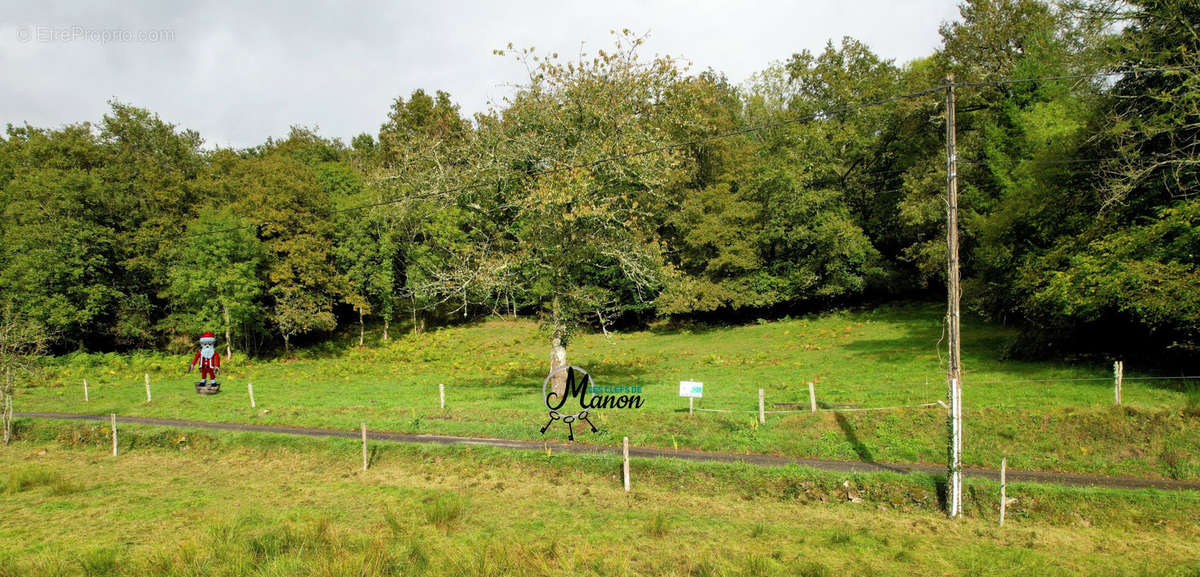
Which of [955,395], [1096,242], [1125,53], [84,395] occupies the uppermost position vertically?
[1125,53]

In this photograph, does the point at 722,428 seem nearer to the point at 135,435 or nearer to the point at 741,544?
the point at 741,544

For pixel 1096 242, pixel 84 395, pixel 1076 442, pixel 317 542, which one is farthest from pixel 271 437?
pixel 1096 242

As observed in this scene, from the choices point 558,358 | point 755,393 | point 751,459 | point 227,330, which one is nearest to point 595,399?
point 558,358

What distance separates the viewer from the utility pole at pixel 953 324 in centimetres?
1174

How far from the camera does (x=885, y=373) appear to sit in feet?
84.4

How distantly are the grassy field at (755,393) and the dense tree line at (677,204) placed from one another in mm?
3131

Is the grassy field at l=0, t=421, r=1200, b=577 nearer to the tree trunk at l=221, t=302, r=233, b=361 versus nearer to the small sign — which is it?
the small sign

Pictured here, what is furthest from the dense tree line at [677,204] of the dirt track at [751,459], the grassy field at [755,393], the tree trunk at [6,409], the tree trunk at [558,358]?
the tree trunk at [6,409]

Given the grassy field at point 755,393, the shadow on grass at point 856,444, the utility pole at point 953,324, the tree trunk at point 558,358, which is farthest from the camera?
the tree trunk at point 558,358

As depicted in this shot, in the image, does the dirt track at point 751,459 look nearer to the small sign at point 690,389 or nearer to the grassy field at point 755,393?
the grassy field at point 755,393

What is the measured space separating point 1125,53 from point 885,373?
14.0 meters

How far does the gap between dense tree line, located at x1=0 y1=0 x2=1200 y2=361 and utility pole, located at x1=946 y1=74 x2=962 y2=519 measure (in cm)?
621

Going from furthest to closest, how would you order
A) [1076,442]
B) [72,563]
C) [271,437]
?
1. [271,437]
2. [1076,442]
3. [72,563]

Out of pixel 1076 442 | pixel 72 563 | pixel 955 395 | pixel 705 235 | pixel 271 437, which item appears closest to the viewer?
pixel 72 563
